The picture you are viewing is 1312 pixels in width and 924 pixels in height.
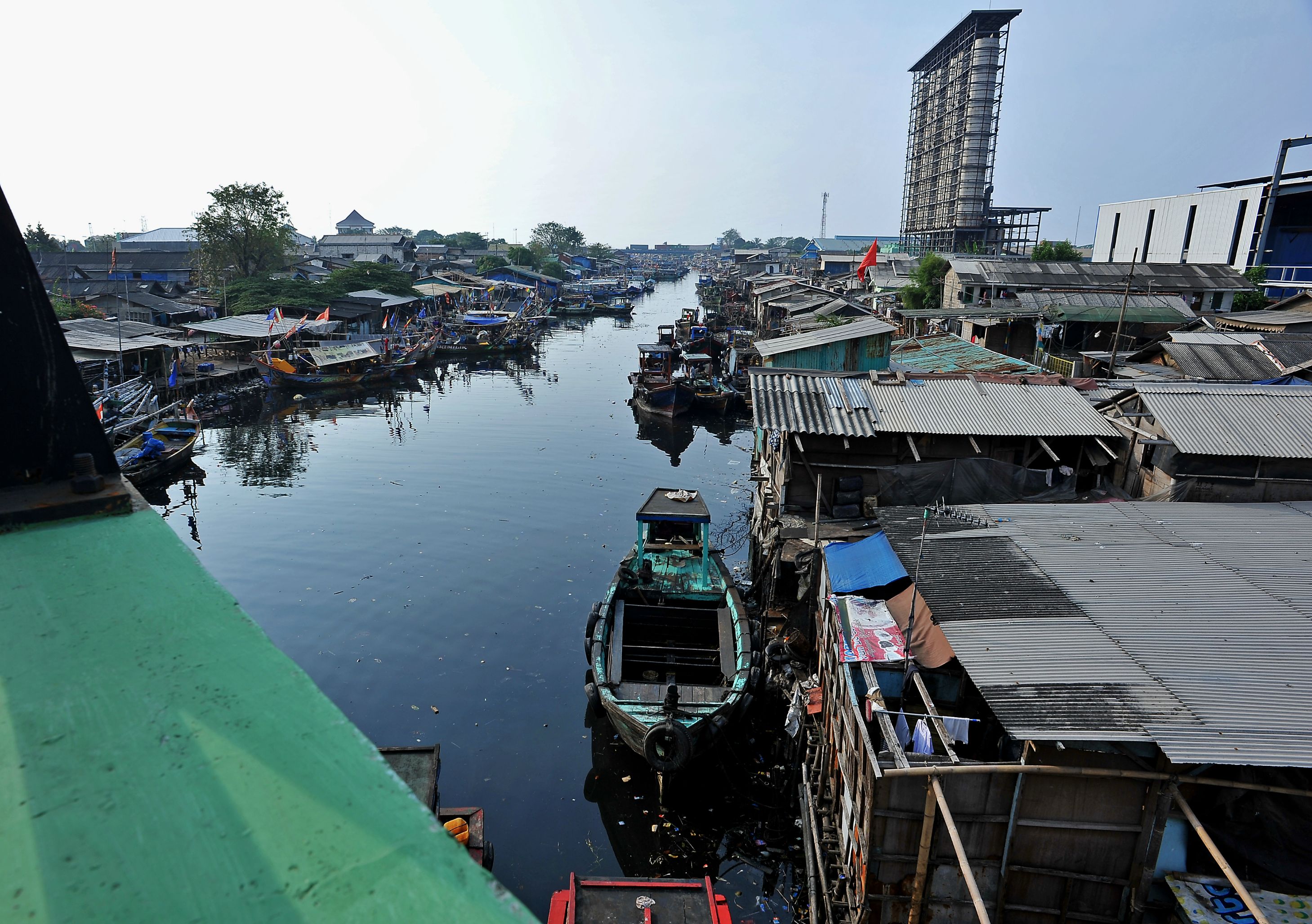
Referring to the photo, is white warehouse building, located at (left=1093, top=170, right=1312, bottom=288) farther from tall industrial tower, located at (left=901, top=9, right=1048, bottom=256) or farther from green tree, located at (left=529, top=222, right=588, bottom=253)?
green tree, located at (left=529, top=222, right=588, bottom=253)

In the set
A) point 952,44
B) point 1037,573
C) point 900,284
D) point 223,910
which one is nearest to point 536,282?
point 900,284

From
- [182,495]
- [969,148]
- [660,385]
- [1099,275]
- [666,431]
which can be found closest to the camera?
[182,495]

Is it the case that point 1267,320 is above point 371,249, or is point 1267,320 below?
below

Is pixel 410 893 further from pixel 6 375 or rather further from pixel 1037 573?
pixel 1037 573

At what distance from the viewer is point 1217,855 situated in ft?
18.6

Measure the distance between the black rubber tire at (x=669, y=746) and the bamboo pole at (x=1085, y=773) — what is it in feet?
13.4

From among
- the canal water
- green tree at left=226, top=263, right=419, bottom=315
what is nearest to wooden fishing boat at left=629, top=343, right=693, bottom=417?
the canal water

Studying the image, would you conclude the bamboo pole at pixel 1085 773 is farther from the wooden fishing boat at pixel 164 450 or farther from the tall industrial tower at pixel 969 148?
the tall industrial tower at pixel 969 148

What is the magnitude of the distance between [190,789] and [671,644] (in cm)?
1234

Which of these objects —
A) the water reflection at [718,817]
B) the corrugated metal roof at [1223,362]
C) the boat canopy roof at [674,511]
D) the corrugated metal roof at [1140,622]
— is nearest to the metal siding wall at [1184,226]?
the corrugated metal roof at [1223,362]

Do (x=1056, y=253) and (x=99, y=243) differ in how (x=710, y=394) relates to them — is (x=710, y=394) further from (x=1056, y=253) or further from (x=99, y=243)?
(x=99, y=243)

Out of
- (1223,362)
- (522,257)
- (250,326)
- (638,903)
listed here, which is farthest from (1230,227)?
(522,257)

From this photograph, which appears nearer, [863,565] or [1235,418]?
[863,565]

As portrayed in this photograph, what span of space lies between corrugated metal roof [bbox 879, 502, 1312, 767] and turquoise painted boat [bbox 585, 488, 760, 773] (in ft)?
11.6
